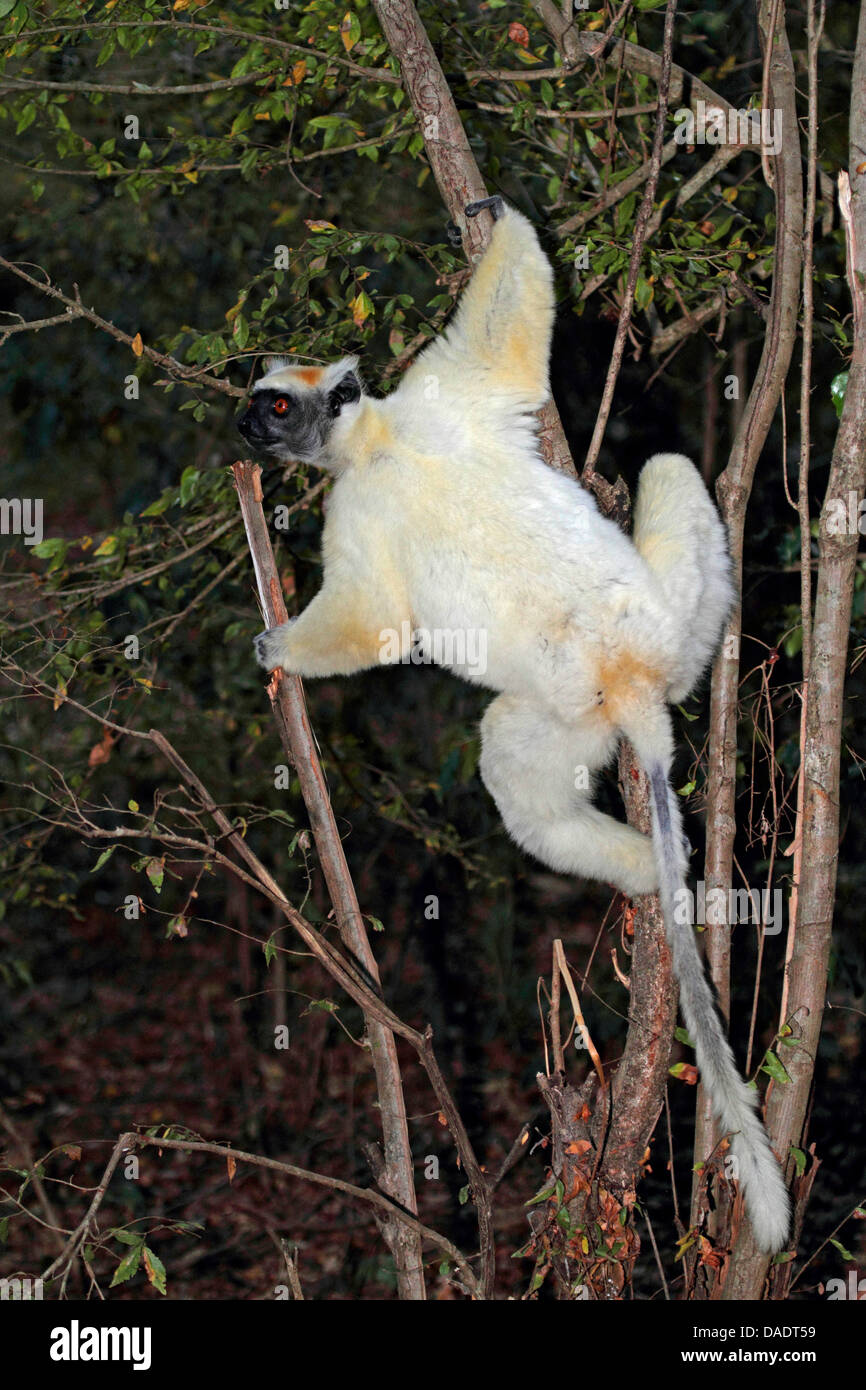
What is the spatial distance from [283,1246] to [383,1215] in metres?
0.26

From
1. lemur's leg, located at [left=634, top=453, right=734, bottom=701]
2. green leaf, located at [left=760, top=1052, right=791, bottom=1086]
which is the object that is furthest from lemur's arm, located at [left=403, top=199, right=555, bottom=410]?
green leaf, located at [left=760, top=1052, right=791, bottom=1086]

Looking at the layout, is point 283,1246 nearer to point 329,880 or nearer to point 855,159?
point 329,880

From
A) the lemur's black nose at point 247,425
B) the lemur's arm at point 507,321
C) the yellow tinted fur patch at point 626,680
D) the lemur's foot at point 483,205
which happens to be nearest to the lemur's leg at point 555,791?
the yellow tinted fur patch at point 626,680

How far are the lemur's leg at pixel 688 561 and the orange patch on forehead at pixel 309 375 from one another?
99cm

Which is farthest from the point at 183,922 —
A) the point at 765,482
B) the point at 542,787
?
the point at 765,482

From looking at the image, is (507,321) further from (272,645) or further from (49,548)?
(49,548)

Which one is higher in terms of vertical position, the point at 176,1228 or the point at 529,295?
the point at 529,295

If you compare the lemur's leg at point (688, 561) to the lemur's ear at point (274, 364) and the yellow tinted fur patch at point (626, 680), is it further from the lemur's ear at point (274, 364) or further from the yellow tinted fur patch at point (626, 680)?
the lemur's ear at point (274, 364)

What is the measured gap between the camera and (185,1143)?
2.42 meters

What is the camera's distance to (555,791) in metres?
3.32

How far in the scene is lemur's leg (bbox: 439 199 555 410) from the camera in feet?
9.84

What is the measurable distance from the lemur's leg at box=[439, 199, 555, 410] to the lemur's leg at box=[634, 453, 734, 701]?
439 mm

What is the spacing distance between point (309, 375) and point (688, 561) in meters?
1.18

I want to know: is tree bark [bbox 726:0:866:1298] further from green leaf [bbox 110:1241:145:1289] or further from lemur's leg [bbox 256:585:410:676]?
green leaf [bbox 110:1241:145:1289]
